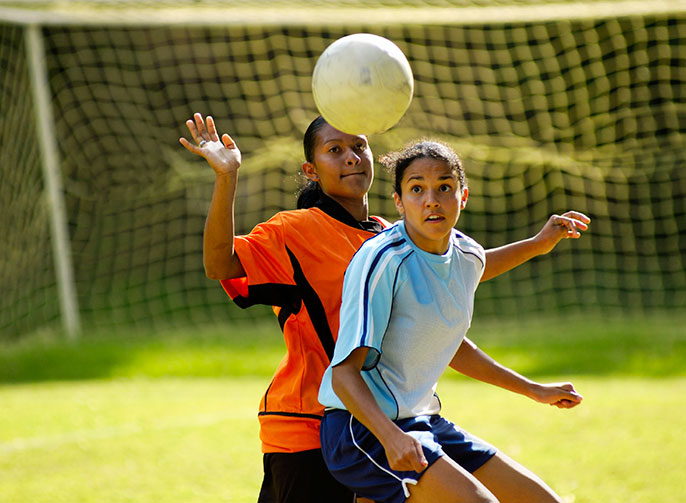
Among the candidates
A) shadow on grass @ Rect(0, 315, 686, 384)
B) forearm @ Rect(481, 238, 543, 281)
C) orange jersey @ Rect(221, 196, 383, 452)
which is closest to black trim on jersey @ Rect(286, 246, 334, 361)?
orange jersey @ Rect(221, 196, 383, 452)

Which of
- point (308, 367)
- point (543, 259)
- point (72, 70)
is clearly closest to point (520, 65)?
point (543, 259)

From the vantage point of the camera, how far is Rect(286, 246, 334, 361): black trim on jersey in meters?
3.03

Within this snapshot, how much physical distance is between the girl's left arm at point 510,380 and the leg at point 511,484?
306mm

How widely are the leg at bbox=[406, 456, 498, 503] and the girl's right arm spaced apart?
0.08 metres

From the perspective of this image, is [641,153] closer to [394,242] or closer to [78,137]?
[78,137]

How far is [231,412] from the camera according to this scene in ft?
21.6

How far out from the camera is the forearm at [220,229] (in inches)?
114

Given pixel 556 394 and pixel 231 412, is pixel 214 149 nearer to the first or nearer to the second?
pixel 556 394

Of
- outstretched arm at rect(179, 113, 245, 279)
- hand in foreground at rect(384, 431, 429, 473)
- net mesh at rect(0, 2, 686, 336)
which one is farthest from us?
net mesh at rect(0, 2, 686, 336)

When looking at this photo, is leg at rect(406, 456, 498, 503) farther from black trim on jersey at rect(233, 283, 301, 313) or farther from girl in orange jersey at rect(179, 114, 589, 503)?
black trim on jersey at rect(233, 283, 301, 313)

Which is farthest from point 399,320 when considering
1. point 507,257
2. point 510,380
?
point 507,257

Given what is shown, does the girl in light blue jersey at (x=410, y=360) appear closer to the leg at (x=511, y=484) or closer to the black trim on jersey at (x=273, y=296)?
the leg at (x=511, y=484)

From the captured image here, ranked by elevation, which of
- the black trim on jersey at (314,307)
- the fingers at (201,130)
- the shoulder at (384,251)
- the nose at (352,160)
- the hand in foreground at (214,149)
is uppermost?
the fingers at (201,130)

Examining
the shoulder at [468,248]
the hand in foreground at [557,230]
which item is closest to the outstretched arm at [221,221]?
the shoulder at [468,248]
